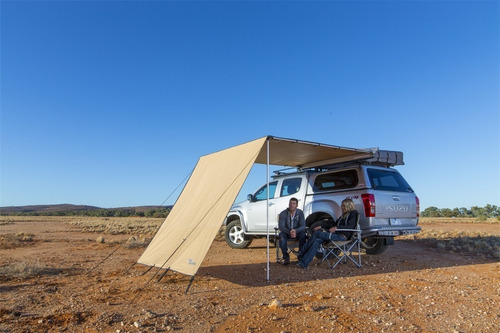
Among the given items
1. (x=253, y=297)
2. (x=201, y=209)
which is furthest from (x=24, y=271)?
(x=253, y=297)

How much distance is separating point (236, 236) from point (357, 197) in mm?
4083

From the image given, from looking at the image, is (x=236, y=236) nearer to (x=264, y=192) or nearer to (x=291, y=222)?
(x=264, y=192)

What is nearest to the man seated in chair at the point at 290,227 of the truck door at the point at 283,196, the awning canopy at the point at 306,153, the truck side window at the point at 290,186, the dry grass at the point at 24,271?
the awning canopy at the point at 306,153

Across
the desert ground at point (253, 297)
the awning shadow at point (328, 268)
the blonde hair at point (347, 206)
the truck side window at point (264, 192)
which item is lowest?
the desert ground at point (253, 297)

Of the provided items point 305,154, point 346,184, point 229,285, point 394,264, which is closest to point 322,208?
point 346,184

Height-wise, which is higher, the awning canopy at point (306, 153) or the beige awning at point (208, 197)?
the awning canopy at point (306, 153)

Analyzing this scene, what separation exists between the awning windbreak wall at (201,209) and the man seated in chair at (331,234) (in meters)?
2.15

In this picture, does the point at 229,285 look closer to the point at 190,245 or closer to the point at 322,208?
the point at 190,245

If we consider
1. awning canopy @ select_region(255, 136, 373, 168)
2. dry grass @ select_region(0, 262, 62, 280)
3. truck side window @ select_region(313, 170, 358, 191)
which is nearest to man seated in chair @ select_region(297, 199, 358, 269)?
truck side window @ select_region(313, 170, 358, 191)

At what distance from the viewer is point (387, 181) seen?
7820 mm

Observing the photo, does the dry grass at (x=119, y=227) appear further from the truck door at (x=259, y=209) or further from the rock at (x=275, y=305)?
the rock at (x=275, y=305)

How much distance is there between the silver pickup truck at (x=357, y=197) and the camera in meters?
7.23

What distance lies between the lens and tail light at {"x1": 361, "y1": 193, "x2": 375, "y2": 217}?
7.10m

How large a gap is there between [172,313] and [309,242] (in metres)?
3.51
